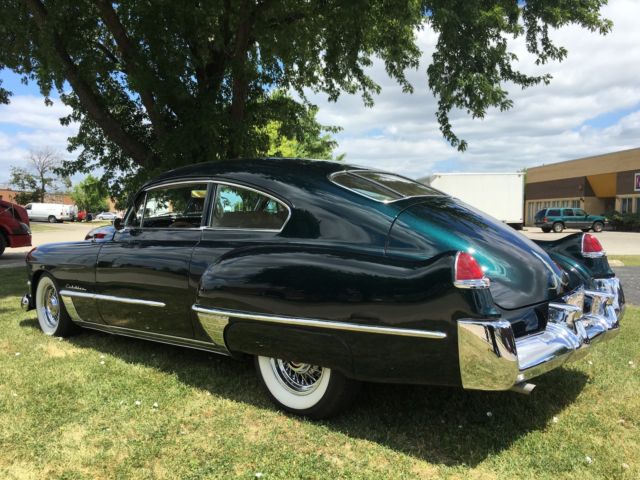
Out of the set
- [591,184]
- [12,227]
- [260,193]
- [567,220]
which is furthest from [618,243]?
[591,184]

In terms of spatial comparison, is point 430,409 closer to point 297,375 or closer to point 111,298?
point 297,375

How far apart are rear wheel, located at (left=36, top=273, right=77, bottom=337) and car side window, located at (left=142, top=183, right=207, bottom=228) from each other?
1.33 metres

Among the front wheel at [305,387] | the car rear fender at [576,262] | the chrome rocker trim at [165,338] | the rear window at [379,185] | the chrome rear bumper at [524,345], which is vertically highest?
the rear window at [379,185]

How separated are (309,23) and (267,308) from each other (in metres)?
7.54

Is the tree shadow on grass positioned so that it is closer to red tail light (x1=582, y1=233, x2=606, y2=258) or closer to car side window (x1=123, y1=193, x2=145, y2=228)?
red tail light (x1=582, y1=233, x2=606, y2=258)

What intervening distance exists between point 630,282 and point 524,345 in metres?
7.86

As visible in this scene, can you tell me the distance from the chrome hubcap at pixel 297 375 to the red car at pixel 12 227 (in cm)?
1212

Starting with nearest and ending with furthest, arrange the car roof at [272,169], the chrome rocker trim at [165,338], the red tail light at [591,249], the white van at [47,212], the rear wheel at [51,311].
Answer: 1. the car roof at [272,169]
2. the chrome rocker trim at [165,338]
3. the red tail light at [591,249]
4. the rear wheel at [51,311]
5. the white van at [47,212]

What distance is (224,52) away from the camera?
989cm

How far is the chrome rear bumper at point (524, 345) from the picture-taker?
2.42 m

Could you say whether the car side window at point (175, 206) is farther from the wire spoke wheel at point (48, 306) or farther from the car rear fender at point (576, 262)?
the car rear fender at point (576, 262)

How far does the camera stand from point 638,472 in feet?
8.18

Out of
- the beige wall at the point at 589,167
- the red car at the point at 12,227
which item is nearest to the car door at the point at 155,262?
the red car at the point at 12,227

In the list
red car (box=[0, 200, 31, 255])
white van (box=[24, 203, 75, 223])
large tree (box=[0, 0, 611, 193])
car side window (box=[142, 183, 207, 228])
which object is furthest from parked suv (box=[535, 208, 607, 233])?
white van (box=[24, 203, 75, 223])
